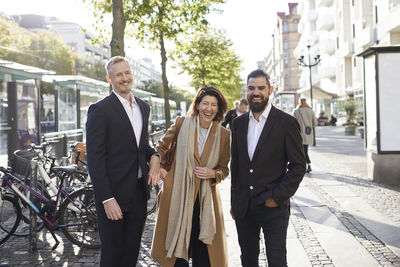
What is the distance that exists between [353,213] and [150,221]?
3.20m

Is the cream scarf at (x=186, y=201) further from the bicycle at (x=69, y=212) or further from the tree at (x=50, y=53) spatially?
the tree at (x=50, y=53)

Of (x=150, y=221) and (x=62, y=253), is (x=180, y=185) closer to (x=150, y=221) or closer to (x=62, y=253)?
(x=62, y=253)

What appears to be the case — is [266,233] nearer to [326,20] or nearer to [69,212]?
[69,212]

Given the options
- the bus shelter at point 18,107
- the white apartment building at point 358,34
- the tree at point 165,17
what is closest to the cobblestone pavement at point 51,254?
the bus shelter at point 18,107

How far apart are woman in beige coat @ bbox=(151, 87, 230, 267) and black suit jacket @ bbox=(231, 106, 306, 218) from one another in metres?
0.34

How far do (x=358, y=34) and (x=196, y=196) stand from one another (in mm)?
34120

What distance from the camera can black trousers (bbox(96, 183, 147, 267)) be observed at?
304cm

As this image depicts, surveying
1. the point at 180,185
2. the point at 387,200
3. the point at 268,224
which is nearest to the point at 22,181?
the point at 180,185

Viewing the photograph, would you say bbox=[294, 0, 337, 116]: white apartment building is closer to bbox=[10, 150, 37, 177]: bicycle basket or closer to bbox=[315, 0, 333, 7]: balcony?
bbox=[315, 0, 333, 7]: balcony

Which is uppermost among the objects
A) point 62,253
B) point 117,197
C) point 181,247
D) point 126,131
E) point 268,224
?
point 126,131

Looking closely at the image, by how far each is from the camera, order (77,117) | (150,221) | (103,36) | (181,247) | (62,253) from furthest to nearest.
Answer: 1. (77,117)
2. (103,36)
3. (150,221)
4. (62,253)
5. (181,247)

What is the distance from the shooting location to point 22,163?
19.4 ft

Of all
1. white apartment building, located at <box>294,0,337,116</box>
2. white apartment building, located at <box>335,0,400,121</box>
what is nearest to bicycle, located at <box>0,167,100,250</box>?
white apartment building, located at <box>335,0,400,121</box>

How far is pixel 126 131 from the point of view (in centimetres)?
304
